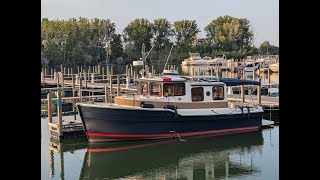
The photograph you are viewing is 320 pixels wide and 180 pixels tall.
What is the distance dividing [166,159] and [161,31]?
70221 millimetres

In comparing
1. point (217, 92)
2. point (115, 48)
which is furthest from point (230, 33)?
point (217, 92)

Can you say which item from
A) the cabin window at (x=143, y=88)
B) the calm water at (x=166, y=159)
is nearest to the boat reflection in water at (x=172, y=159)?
the calm water at (x=166, y=159)

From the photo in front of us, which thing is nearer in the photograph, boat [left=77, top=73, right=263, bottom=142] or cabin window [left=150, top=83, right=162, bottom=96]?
boat [left=77, top=73, right=263, bottom=142]

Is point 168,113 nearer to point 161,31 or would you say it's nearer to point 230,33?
point 161,31

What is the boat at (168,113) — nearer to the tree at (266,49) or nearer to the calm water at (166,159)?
the calm water at (166,159)

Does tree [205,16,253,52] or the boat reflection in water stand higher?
tree [205,16,253,52]

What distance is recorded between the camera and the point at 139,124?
57.9 feet

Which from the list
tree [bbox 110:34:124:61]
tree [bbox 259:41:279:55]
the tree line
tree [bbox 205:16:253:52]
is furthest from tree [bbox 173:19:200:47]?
tree [bbox 259:41:279:55]

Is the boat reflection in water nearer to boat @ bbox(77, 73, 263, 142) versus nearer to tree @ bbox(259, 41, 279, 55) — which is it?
boat @ bbox(77, 73, 263, 142)

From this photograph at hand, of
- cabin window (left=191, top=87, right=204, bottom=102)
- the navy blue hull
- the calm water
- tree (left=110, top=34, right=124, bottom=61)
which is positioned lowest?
the calm water

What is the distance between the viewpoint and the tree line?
71562mm

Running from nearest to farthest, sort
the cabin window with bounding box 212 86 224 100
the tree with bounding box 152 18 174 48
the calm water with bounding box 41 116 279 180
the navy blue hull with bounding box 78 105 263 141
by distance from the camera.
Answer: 1. the calm water with bounding box 41 116 279 180
2. the navy blue hull with bounding box 78 105 263 141
3. the cabin window with bounding box 212 86 224 100
4. the tree with bounding box 152 18 174 48

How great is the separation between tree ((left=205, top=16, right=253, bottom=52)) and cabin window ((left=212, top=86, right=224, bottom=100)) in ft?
227

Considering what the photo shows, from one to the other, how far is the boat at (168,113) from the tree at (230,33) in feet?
227
